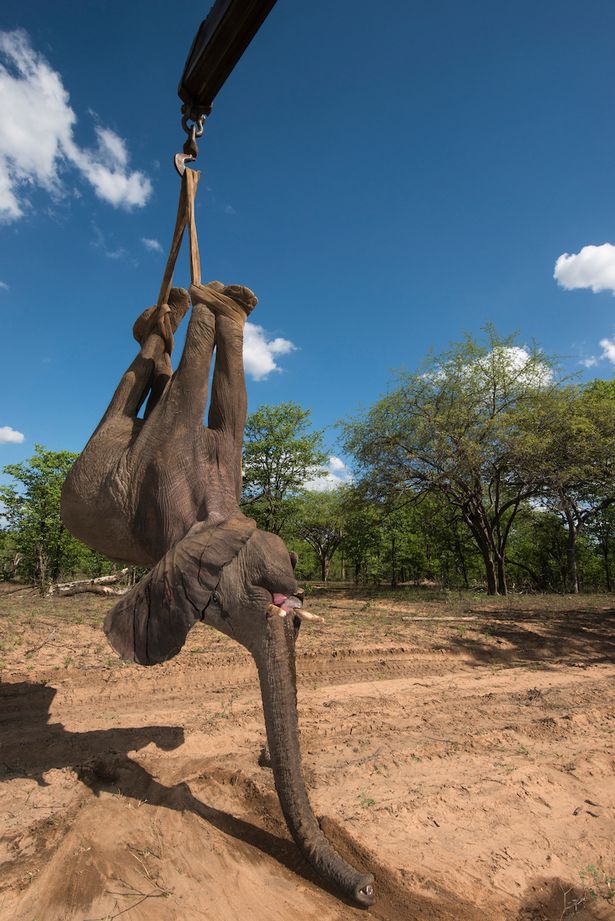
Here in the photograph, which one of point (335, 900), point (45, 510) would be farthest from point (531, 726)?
point (45, 510)

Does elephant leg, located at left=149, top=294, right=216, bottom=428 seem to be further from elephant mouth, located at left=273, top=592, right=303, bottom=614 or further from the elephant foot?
elephant mouth, located at left=273, top=592, right=303, bottom=614

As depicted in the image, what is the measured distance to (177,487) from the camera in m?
3.21

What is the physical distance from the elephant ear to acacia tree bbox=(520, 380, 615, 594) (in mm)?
15499

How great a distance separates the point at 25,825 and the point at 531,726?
503 cm

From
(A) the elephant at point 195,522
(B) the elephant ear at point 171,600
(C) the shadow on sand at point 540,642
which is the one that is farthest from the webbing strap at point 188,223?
(C) the shadow on sand at point 540,642

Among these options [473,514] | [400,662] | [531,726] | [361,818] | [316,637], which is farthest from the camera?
[473,514]

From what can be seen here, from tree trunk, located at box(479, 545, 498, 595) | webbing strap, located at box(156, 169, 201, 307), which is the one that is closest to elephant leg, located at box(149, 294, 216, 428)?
webbing strap, located at box(156, 169, 201, 307)

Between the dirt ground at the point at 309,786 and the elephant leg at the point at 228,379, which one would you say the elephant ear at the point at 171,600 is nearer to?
the elephant leg at the point at 228,379

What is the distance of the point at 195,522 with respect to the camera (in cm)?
309

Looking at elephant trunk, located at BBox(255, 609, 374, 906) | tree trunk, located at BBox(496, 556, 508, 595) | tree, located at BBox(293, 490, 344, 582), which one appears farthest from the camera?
tree, located at BBox(293, 490, 344, 582)

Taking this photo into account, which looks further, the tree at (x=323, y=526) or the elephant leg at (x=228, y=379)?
the tree at (x=323, y=526)

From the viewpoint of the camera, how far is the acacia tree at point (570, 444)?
609 inches

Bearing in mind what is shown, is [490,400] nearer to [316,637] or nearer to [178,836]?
[316,637]

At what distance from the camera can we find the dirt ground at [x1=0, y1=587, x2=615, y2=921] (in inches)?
100
